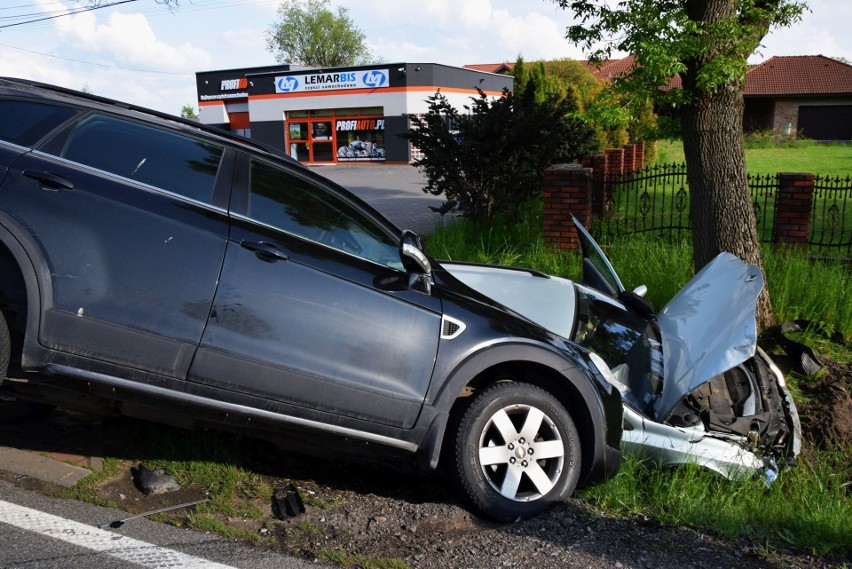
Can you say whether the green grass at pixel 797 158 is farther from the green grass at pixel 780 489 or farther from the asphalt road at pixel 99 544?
the asphalt road at pixel 99 544

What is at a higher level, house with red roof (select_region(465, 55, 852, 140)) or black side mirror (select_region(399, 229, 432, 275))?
house with red roof (select_region(465, 55, 852, 140))

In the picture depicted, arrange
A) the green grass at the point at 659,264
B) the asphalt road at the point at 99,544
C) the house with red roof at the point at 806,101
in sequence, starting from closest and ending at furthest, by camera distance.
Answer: the asphalt road at the point at 99,544
the green grass at the point at 659,264
the house with red roof at the point at 806,101

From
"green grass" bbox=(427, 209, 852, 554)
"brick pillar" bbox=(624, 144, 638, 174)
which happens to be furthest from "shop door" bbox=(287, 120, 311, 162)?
"green grass" bbox=(427, 209, 852, 554)

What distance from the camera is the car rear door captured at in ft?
11.0

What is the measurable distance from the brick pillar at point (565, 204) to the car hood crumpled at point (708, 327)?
4096 millimetres

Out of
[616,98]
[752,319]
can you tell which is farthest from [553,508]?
[616,98]

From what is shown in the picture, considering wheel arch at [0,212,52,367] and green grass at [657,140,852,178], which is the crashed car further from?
green grass at [657,140,852,178]

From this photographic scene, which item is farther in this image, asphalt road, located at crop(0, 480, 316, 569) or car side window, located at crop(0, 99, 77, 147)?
car side window, located at crop(0, 99, 77, 147)

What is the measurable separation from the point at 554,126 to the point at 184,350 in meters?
7.76

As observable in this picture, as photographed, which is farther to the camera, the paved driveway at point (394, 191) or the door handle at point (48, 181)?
the paved driveway at point (394, 191)

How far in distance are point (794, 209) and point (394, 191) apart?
16.1 metres

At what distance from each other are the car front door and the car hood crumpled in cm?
142

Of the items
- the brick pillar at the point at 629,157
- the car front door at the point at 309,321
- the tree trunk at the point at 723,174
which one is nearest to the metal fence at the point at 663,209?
the tree trunk at the point at 723,174

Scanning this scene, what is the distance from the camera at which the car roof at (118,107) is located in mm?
3762
